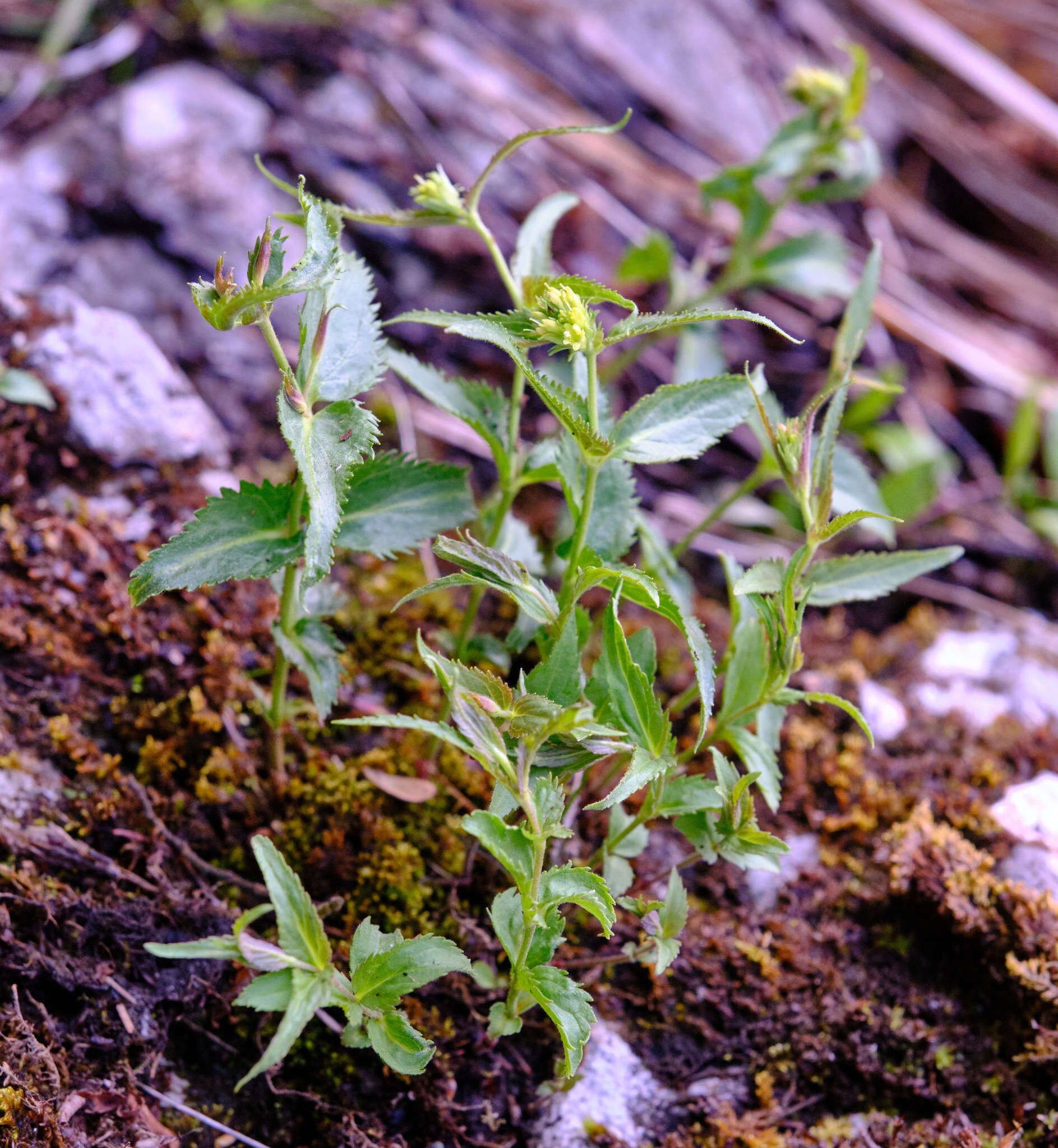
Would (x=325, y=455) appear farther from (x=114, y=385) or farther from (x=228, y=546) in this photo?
(x=114, y=385)

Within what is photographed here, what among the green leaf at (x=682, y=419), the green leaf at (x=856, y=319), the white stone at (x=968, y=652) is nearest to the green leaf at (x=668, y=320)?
the green leaf at (x=682, y=419)

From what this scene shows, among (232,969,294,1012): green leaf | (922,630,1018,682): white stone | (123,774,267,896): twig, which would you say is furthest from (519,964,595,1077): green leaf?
(922,630,1018,682): white stone

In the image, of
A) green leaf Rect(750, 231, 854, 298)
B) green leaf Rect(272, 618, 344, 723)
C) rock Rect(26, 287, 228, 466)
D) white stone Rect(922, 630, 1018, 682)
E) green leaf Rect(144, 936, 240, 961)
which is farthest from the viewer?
green leaf Rect(750, 231, 854, 298)

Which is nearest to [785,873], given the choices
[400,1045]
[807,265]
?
[400,1045]

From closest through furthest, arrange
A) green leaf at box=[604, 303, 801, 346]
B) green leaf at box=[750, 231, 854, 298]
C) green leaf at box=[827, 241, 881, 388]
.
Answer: green leaf at box=[604, 303, 801, 346], green leaf at box=[827, 241, 881, 388], green leaf at box=[750, 231, 854, 298]

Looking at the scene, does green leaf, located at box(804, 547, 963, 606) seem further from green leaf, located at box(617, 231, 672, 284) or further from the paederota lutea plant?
green leaf, located at box(617, 231, 672, 284)

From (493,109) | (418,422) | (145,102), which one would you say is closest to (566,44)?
(493,109)

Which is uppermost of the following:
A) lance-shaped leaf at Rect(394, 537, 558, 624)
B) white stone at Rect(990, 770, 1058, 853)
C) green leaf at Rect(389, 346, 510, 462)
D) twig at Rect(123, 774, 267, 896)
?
green leaf at Rect(389, 346, 510, 462)

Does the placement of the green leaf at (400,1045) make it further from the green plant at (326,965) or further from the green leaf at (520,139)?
the green leaf at (520,139)
